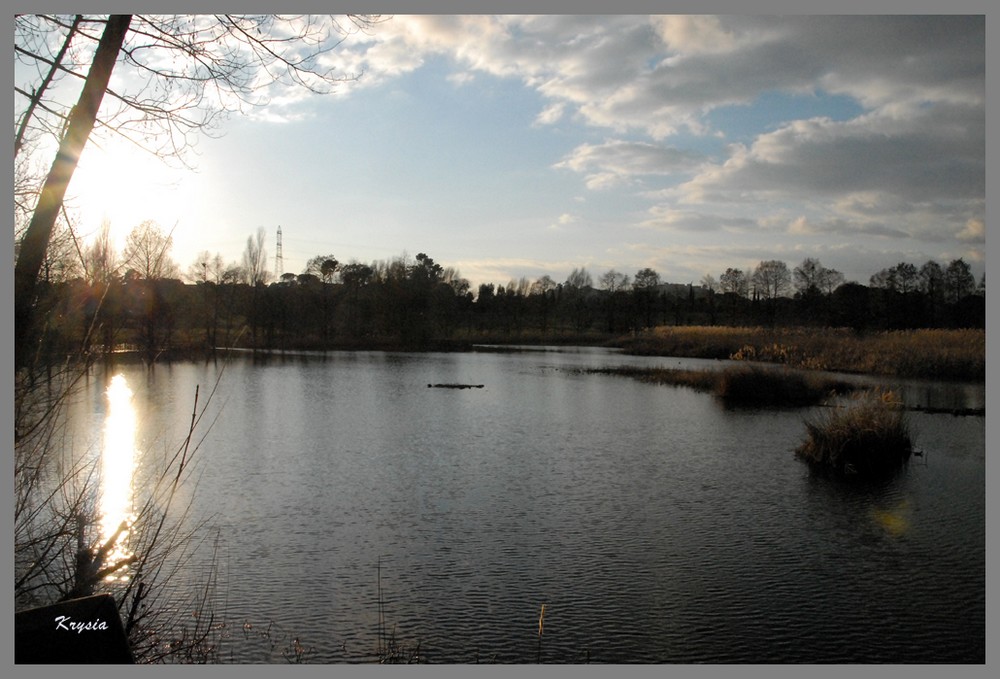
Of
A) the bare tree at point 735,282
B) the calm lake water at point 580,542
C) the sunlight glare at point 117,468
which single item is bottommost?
the calm lake water at point 580,542

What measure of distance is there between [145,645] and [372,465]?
665cm

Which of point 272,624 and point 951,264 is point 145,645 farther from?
point 951,264

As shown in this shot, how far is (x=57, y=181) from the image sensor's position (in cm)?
407

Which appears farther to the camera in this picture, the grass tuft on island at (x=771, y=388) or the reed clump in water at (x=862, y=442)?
the grass tuft on island at (x=771, y=388)

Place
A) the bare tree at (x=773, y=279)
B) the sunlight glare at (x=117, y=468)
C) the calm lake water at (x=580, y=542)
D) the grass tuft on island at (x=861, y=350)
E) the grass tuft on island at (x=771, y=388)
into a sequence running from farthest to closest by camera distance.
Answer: the bare tree at (x=773, y=279) < the grass tuft on island at (x=861, y=350) < the grass tuft on island at (x=771, y=388) < the sunlight glare at (x=117, y=468) < the calm lake water at (x=580, y=542)

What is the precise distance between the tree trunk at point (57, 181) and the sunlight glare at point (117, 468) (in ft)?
4.83

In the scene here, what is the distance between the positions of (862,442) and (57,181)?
12.0m

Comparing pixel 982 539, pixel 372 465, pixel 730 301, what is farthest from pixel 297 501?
pixel 730 301

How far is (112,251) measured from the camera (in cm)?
440

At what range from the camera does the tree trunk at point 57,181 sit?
13.0 ft

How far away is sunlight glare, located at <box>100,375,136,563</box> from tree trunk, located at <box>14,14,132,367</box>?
1.47m

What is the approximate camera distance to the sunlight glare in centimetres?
724

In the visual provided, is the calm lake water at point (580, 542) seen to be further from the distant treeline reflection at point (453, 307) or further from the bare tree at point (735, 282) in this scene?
the bare tree at point (735, 282)

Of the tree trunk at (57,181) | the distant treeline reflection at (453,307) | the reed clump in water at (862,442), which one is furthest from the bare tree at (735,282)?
the tree trunk at (57,181)
